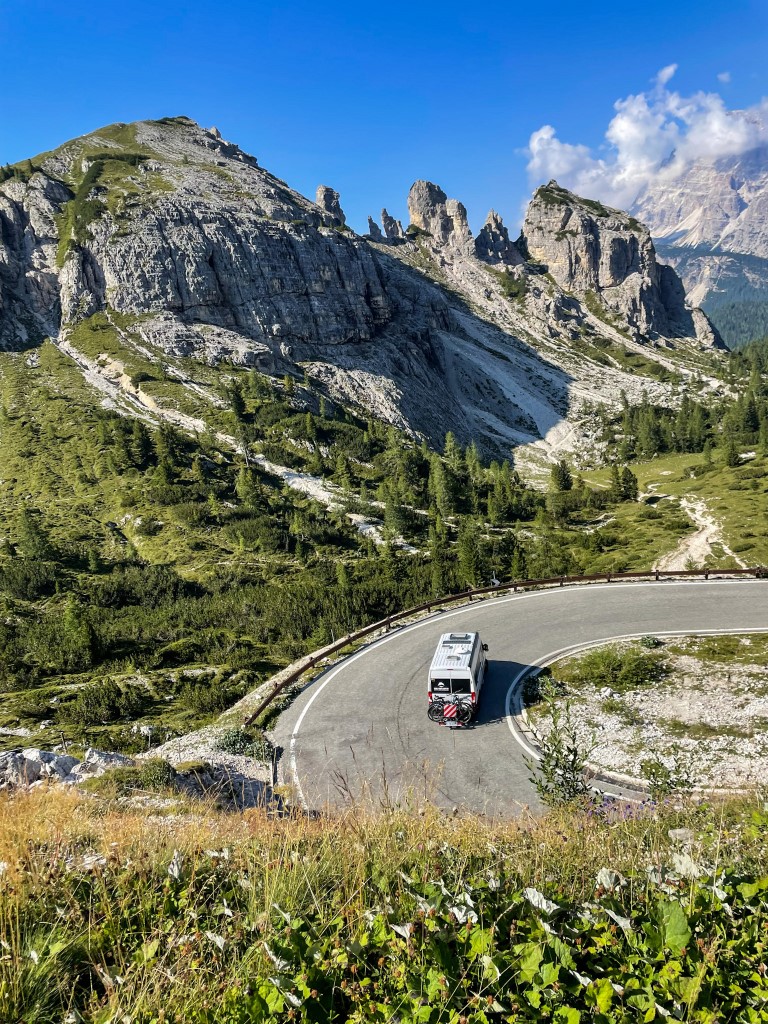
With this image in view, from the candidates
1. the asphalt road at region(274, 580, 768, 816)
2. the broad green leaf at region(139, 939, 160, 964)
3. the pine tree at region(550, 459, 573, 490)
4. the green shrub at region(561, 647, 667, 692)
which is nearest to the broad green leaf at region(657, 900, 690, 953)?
the broad green leaf at region(139, 939, 160, 964)

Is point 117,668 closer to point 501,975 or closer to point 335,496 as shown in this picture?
point 501,975

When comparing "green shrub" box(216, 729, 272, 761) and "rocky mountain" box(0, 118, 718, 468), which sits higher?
"rocky mountain" box(0, 118, 718, 468)

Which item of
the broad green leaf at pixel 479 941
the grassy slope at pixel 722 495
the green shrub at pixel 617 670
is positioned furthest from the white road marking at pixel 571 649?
the grassy slope at pixel 722 495

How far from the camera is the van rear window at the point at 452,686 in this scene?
17891 millimetres

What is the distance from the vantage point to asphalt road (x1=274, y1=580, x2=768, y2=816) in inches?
600

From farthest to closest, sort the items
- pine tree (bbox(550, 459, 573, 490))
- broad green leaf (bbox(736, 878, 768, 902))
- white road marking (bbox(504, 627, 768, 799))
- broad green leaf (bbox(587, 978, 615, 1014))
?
pine tree (bbox(550, 459, 573, 490)), white road marking (bbox(504, 627, 768, 799)), broad green leaf (bbox(736, 878, 768, 902)), broad green leaf (bbox(587, 978, 615, 1014))

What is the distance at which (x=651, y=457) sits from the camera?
346 feet

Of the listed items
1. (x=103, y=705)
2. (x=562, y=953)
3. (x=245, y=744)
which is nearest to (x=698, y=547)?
(x=245, y=744)

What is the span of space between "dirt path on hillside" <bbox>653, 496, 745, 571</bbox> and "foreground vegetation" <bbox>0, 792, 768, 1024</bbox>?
35.2 m

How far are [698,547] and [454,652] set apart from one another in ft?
109

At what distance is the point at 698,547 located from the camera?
42031mm

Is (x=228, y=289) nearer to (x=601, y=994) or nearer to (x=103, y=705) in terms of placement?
(x=103, y=705)

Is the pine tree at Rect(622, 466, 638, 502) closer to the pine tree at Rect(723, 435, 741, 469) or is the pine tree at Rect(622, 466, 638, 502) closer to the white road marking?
the pine tree at Rect(723, 435, 741, 469)

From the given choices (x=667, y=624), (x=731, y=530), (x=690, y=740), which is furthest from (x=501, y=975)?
(x=731, y=530)
